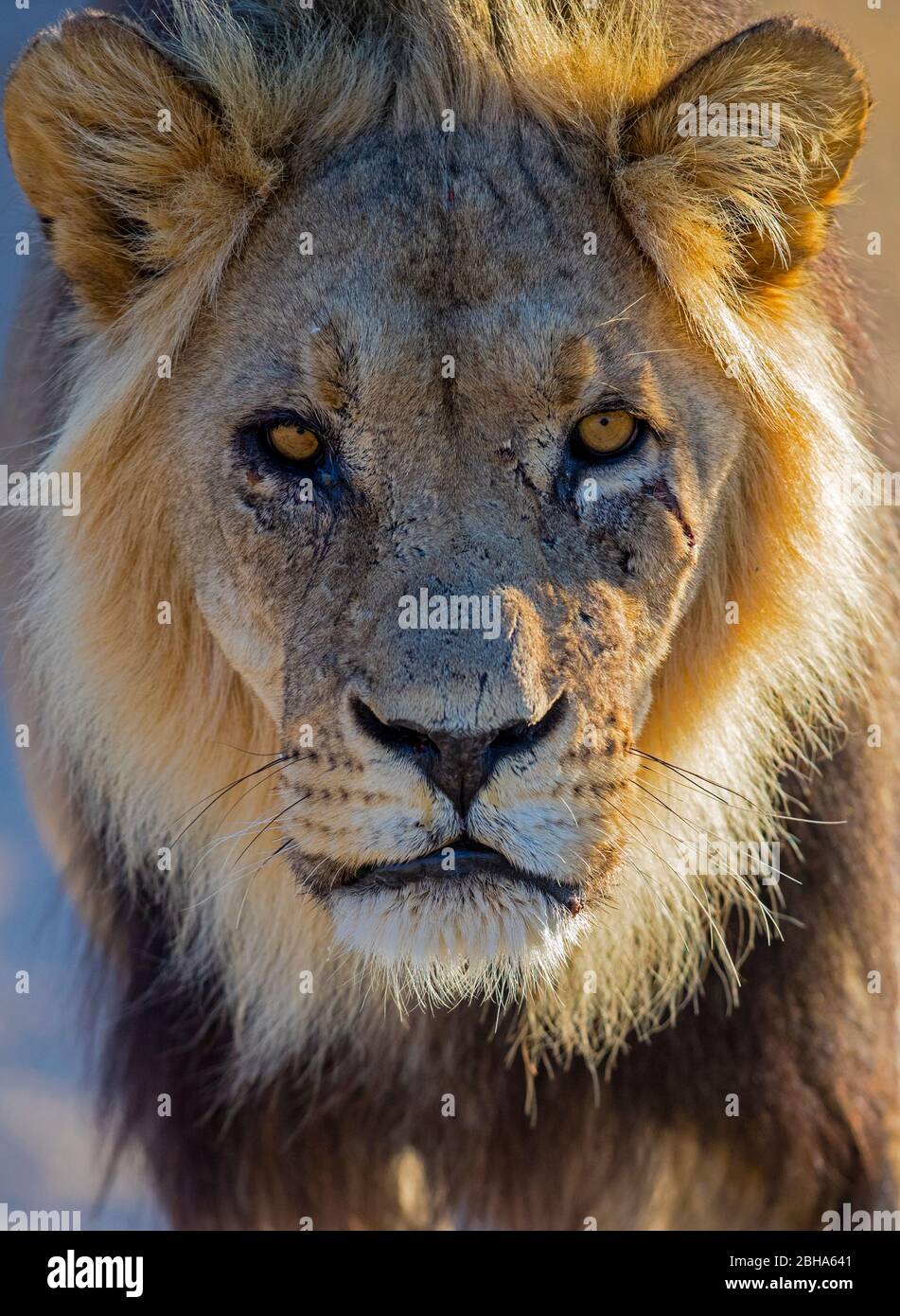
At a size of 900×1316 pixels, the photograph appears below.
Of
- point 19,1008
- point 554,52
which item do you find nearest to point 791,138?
point 554,52

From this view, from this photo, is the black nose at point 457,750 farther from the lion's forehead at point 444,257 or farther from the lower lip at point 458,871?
the lion's forehead at point 444,257

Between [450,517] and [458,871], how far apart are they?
0.56 m

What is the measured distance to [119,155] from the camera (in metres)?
2.87

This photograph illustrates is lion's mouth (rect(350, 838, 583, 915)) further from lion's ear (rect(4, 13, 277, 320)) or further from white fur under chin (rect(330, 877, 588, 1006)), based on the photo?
lion's ear (rect(4, 13, 277, 320))

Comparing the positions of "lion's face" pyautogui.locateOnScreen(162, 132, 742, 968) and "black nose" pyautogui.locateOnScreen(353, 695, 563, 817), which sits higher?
"lion's face" pyautogui.locateOnScreen(162, 132, 742, 968)

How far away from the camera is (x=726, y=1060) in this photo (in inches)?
156

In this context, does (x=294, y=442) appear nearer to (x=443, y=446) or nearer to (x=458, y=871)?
(x=443, y=446)

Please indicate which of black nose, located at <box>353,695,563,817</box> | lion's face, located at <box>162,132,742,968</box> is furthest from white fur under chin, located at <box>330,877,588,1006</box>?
black nose, located at <box>353,695,563,817</box>

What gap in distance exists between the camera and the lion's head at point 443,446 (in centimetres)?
255

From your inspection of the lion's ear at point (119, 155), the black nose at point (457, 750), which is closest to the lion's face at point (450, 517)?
the black nose at point (457, 750)

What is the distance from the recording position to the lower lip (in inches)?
98.1

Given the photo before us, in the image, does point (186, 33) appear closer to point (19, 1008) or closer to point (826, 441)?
point (826, 441)

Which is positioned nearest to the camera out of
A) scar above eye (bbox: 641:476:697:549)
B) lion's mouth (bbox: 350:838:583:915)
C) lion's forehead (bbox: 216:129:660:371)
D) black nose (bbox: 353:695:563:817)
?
black nose (bbox: 353:695:563:817)

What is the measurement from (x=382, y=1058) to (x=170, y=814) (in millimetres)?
916
